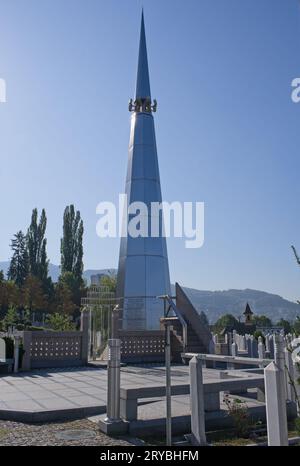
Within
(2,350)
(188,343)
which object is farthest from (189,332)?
(2,350)

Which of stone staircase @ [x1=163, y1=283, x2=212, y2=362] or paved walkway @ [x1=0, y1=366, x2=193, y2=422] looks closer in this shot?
paved walkway @ [x1=0, y1=366, x2=193, y2=422]

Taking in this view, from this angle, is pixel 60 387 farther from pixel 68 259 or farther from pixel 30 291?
pixel 68 259

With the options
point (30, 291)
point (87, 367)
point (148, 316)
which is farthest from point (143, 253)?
point (30, 291)

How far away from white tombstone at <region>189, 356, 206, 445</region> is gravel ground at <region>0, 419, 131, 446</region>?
0.90 m

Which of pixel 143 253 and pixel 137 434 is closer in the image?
pixel 137 434

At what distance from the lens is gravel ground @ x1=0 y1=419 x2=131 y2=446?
568cm

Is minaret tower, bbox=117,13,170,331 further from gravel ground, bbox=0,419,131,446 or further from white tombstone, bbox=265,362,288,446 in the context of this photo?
white tombstone, bbox=265,362,288,446

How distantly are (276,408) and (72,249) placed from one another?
54.0 metres

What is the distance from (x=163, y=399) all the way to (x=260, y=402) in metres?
1.77

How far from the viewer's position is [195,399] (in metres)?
5.78

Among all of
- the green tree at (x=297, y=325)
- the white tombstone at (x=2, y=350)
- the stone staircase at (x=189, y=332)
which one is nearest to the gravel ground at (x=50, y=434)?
the green tree at (x=297, y=325)

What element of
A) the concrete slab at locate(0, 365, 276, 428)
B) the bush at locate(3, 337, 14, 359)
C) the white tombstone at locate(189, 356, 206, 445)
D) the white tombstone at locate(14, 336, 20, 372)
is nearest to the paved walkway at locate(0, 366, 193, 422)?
the concrete slab at locate(0, 365, 276, 428)

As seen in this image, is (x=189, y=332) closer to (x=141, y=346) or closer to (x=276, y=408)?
(x=141, y=346)

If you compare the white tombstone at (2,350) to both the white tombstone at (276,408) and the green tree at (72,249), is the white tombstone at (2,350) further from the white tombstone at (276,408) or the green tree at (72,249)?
the green tree at (72,249)
